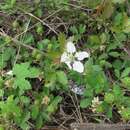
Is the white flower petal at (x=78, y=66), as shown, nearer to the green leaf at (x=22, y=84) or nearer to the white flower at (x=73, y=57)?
the white flower at (x=73, y=57)

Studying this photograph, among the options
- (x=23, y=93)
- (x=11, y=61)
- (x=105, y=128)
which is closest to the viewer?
(x=105, y=128)

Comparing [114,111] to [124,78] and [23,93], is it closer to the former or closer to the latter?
[124,78]

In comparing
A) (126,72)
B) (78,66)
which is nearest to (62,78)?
(78,66)

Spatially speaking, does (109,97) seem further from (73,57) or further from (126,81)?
(73,57)

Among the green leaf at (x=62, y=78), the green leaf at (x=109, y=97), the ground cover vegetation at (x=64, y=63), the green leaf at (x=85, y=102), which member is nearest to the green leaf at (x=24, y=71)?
the ground cover vegetation at (x=64, y=63)

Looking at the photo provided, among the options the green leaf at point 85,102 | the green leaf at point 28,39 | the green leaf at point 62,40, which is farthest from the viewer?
the green leaf at point 28,39

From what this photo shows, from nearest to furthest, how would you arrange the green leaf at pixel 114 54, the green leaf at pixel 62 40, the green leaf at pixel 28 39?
the green leaf at pixel 62 40 → the green leaf at pixel 114 54 → the green leaf at pixel 28 39

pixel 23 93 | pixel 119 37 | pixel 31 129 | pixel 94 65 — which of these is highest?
pixel 119 37

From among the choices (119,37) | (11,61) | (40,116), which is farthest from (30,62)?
(119,37)

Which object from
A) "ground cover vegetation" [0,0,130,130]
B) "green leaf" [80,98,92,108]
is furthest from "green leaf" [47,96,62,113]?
"green leaf" [80,98,92,108]
